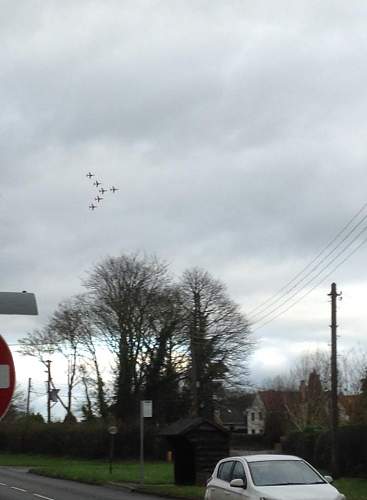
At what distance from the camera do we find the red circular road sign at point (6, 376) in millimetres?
6156

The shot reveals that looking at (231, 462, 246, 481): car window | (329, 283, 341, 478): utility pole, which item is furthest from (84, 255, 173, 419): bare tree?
(231, 462, 246, 481): car window

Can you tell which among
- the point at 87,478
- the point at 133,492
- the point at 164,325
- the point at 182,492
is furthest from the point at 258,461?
the point at 164,325

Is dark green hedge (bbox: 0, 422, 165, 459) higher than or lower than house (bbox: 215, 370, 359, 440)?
lower

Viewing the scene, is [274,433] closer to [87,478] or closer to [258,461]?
[87,478]

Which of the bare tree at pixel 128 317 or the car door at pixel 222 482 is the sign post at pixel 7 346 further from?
the bare tree at pixel 128 317

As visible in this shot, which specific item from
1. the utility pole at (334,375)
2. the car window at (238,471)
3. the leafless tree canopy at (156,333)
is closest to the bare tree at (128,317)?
the leafless tree canopy at (156,333)

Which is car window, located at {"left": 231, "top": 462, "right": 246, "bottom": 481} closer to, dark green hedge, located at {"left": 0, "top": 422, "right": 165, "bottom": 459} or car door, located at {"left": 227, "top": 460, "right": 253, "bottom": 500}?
car door, located at {"left": 227, "top": 460, "right": 253, "bottom": 500}

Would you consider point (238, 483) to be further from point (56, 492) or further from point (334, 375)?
Result: point (334, 375)

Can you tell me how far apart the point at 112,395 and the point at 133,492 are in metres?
36.5

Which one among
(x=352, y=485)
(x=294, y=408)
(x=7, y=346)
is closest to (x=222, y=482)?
(x=7, y=346)

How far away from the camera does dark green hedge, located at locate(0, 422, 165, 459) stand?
202 feet

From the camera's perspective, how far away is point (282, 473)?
48.2ft

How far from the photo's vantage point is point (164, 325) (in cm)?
6431

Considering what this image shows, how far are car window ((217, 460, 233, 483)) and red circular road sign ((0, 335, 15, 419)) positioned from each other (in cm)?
953
